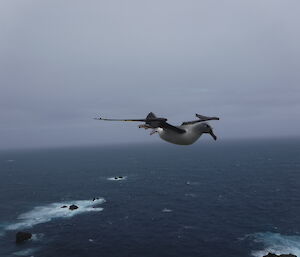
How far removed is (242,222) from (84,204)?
63.0 metres

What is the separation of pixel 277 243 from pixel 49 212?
78.6 metres

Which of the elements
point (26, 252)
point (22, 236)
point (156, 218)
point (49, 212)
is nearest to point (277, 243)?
point (156, 218)

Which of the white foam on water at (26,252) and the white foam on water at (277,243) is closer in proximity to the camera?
the white foam on water at (277,243)

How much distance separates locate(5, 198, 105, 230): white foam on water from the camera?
10169 cm

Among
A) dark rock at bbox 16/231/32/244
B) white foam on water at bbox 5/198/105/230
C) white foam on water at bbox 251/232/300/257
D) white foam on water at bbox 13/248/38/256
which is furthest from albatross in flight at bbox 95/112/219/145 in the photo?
white foam on water at bbox 5/198/105/230

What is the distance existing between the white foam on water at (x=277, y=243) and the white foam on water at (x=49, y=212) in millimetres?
59967

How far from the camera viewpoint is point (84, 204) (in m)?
128

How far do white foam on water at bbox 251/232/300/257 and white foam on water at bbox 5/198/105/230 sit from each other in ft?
197

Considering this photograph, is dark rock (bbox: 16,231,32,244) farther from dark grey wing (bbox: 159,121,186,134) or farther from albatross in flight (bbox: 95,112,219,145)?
dark grey wing (bbox: 159,121,186,134)

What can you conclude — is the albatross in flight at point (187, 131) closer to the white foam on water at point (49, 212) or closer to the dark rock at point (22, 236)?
the dark rock at point (22, 236)

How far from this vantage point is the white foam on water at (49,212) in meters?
102

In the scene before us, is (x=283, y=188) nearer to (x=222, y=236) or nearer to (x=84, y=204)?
(x=222, y=236)

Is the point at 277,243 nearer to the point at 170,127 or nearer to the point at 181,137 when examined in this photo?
the point at 181,137

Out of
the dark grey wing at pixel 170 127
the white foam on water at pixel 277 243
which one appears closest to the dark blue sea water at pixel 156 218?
the white foam on water at pixel 277 243
